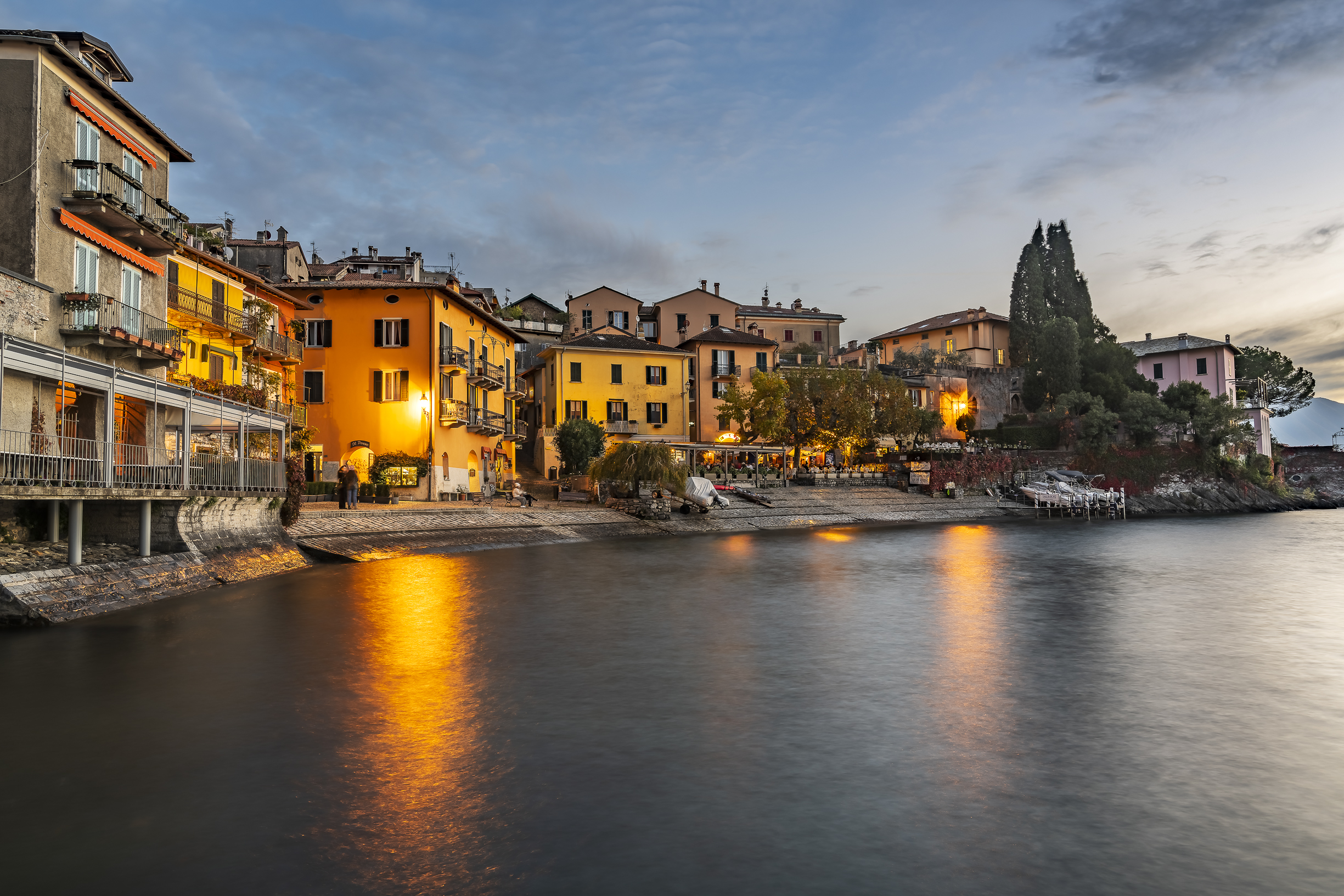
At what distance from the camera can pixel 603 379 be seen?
63.8 meters

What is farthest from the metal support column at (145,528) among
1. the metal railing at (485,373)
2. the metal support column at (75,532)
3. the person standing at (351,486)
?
the metal railing at (485,373)

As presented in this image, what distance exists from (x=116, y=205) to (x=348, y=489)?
13.8 metres

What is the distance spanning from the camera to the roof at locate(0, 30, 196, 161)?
2247cm

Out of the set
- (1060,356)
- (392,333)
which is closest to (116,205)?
(392,333)

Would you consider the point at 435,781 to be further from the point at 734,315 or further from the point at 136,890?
the point at 734,315

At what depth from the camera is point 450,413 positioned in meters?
46.8

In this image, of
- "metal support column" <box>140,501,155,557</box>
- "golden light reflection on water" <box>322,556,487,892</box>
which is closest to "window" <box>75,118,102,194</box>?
"metal support column" <box>140,501,155,557</box>

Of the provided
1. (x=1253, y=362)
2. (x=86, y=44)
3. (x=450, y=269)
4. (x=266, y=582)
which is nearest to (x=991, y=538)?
(x=266, y=582)

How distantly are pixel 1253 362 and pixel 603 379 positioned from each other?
72.4m

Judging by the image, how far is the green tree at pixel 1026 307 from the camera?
265 ft

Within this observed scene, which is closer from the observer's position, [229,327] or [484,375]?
[229,327]

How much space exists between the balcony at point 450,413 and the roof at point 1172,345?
6675 cm

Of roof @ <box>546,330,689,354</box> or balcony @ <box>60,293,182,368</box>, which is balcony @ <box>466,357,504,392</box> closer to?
roof @ <box>546,330,689,354</box>

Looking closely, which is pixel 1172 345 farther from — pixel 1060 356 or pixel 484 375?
pixel 484 375
